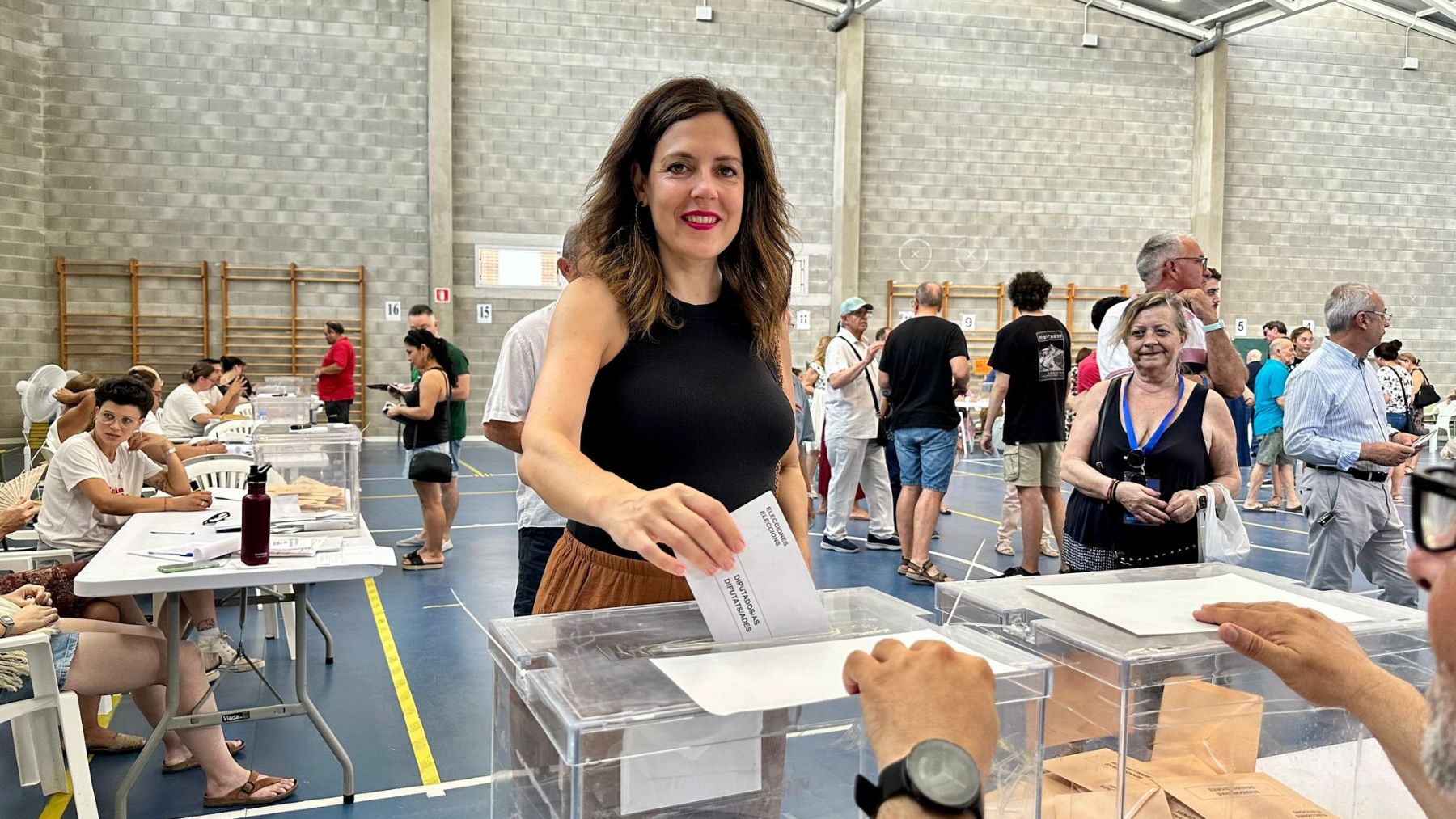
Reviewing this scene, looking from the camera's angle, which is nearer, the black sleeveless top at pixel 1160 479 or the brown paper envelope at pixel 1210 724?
the brown paper envelope at pixel 1210 724

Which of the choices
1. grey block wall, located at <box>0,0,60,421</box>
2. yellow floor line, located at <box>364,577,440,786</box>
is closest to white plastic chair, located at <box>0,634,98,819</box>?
yellow floor line, located at <box>364,577,440,786</box>

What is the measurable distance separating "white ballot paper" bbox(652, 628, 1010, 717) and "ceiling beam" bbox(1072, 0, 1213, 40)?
628 inches

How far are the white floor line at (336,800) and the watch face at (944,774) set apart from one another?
2.65 m

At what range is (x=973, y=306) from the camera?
15.0 metres

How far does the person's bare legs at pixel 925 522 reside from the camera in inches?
227

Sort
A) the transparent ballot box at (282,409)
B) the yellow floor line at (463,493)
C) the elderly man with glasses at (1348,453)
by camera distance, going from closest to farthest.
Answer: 1. the elderly man with glasses at (1348,453)
2. the transparent ballot box at (282,409)
3. the yellow floor line at (463,493)

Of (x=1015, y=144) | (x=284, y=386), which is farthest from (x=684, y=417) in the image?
(x=1015, y=144)

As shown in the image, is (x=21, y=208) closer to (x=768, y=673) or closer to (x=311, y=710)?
(x=311, y=710)

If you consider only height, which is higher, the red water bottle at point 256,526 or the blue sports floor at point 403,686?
the red water bottle at point 256,526

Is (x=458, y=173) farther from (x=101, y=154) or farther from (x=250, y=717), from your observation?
(x=250, y=717)

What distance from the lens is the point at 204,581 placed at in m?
2.83

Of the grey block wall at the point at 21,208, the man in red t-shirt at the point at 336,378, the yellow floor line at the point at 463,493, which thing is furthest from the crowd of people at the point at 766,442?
the grey block wall at the point at 21,208

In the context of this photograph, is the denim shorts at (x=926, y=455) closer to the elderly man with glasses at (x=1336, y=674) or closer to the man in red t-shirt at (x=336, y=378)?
the elderly man with glasses at (x=1336, y=674)

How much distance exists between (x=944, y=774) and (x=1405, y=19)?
62.1 ft
